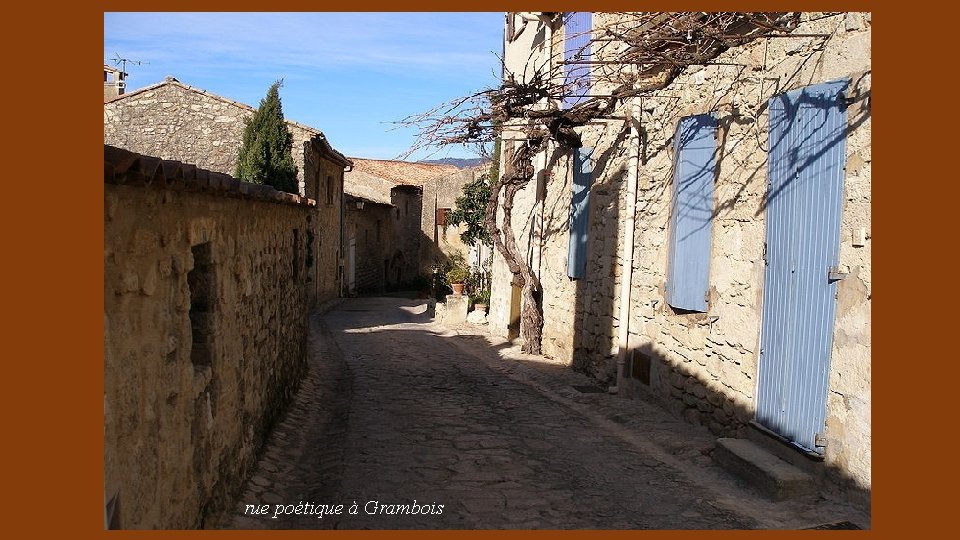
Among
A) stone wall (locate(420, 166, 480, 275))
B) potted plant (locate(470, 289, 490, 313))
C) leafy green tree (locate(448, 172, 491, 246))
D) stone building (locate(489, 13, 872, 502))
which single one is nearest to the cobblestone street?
stone building (locate(489, 13, 872, 502))

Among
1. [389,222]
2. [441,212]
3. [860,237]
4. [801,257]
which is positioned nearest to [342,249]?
[389,222]

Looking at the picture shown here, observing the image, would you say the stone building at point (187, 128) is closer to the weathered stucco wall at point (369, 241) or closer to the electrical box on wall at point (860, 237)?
the weathered stucco wall at point (369, 241)

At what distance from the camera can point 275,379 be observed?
7309 millimetres

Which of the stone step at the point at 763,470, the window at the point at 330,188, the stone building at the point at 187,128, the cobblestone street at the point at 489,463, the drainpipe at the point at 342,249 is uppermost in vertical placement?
the stone building at the point at 187,128

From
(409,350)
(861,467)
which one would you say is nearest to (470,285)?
(409,350)

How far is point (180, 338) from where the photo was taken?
12.8 feet

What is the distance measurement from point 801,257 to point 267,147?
1379cm

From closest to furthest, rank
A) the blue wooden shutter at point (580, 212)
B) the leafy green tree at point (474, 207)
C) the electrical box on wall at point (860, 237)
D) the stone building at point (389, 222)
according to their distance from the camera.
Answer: the electrical box on wall at point (860, 237) < the blue wooden shutter at point (580, 212) < the leafy green tree at point (474, 207) < the stone building at point (389, 222)

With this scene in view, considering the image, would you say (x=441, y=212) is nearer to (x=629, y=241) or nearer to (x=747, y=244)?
(x=629, y=241)

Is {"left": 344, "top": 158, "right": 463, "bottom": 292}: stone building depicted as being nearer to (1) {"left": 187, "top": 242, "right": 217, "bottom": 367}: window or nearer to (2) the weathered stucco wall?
(2) the weathered stucco wall

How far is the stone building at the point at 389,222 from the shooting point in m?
27.4

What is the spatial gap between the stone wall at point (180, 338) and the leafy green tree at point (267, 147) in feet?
35.9

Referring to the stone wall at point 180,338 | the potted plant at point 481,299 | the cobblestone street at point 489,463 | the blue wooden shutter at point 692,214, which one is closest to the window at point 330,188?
the potted plant at point 481,299

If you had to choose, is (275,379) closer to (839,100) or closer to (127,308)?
(127,308)
